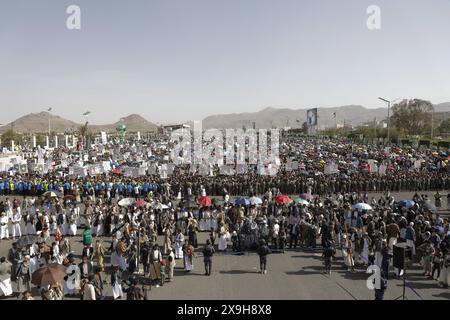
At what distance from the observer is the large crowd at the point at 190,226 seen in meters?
12.5

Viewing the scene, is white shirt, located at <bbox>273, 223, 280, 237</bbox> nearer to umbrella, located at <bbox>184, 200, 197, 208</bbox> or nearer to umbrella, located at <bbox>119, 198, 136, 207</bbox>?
umbrella, located at <bbox>184, 200, 197, 208</bbox>

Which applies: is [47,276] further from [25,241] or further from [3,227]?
[3,227]

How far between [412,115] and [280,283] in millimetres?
81855

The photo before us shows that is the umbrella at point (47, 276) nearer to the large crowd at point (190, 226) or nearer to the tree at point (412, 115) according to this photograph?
the large crowd at point (190, 226)

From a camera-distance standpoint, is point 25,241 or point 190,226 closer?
point 25,241

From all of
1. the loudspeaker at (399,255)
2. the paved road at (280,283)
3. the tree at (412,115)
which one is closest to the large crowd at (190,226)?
the paved road at (280,283)

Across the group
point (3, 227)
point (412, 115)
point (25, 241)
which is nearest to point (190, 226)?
point (25, 241)

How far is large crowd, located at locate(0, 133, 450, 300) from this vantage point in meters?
12.5

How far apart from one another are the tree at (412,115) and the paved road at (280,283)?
256ft

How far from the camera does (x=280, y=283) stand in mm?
12555

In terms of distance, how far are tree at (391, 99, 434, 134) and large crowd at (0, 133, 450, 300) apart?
59743mm

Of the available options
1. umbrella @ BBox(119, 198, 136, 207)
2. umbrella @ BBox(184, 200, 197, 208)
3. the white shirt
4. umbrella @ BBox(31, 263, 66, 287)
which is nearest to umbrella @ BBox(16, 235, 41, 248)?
umbrella @ BBox(31, 263, 66, 287)
